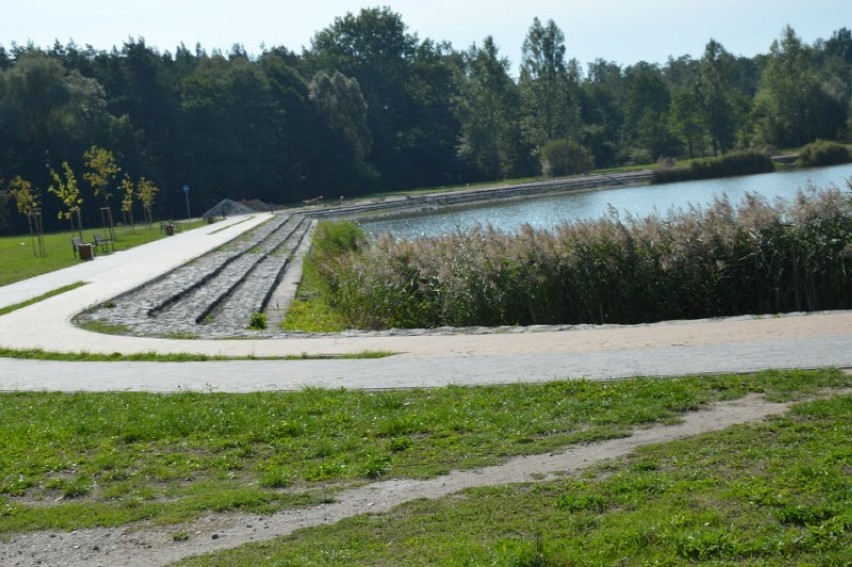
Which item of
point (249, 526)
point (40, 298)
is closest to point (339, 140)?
point (40, 298)

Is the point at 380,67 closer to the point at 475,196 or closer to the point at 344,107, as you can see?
the point at 344,107

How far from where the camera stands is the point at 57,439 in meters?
9.63

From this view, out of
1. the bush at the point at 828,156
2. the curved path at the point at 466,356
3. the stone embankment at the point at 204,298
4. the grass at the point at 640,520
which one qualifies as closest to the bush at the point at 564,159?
the bush at the point at 828,156

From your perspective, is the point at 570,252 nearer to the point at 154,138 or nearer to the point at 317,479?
the point at 317,479

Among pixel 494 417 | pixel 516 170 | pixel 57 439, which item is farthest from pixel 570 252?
pixel 516 170

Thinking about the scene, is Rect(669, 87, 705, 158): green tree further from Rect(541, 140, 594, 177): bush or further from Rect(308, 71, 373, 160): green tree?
Rect(308, 71, 373, 160): green tree

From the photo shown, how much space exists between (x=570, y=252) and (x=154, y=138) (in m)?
75.2

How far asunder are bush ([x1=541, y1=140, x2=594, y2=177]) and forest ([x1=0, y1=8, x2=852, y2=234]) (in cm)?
17

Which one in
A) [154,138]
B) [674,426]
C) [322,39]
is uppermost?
[322,39]

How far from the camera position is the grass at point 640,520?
5.73 m

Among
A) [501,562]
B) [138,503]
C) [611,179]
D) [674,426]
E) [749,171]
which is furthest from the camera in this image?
[611,179]

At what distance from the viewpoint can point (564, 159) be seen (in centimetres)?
9762

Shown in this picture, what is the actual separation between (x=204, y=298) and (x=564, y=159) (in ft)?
252

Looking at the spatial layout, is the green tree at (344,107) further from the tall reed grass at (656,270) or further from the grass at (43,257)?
the tall reed grass at (656,270)
